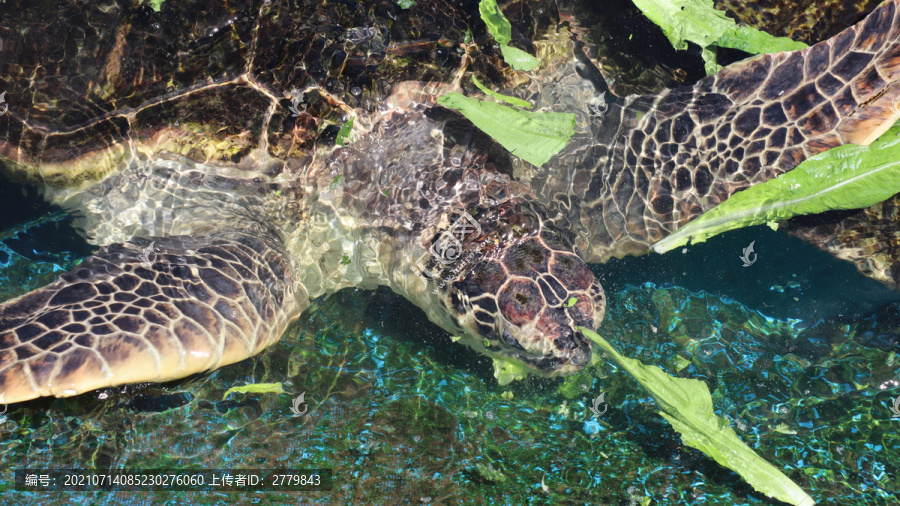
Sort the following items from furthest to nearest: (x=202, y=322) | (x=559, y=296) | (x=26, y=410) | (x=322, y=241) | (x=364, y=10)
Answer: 1. (x=322, y=241)
2. (x=364, y=10)
3. (x=559, y=296)
4. (x=202, y=322)
5. (x=26, y=410)

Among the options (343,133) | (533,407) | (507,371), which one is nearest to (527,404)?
(533,407)

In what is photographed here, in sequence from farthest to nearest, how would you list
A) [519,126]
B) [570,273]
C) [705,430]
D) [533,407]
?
[519,126] → [533,407] → [570,273] → [705,430]

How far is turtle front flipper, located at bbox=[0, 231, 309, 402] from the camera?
196 cm

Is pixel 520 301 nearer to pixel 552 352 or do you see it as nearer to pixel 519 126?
pixel 552 352

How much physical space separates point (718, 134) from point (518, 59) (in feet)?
4.20

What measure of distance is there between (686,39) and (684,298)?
5.27ft

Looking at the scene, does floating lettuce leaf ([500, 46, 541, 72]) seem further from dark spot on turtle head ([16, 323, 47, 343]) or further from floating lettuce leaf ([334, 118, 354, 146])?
dark spot on turtle head ([16, 323, 47, 343])

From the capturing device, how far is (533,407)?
8.89 feet

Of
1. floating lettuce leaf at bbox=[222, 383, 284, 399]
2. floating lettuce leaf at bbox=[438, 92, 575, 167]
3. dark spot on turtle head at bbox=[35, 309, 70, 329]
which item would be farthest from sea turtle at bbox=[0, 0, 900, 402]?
floating lettuce leaf at bbox=[438, 92, 575, 167]

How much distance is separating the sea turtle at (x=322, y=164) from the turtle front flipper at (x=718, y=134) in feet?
0.04

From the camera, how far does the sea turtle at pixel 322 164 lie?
2.50 m

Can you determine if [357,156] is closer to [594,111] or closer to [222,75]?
[222,75]

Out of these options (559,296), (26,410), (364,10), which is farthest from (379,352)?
(364,10)

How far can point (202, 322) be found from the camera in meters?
2.36
